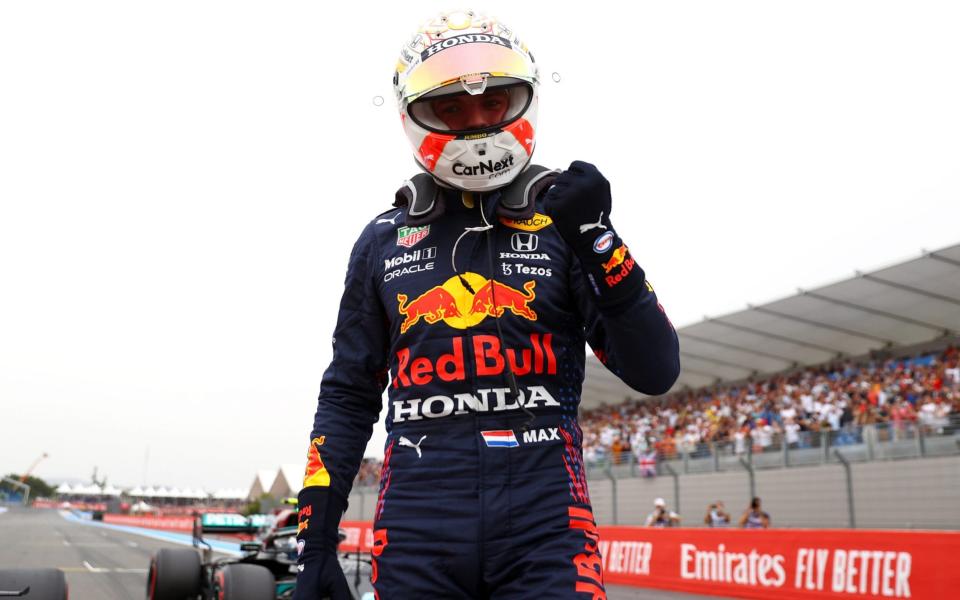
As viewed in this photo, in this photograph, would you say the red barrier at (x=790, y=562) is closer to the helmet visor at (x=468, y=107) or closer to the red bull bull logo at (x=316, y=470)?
the red bull bull logo at (x=316, y=470)

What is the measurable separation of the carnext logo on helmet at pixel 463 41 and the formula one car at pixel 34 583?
3.74 metres

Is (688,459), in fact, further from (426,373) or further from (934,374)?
(426,373)

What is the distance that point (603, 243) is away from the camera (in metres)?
1.79

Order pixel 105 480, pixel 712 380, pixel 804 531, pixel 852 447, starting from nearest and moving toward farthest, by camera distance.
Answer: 1. pixel 804 531
2. pixel 852 447
3. pixel 712 380
4. pixel 105 480

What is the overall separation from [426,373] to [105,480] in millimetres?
157000

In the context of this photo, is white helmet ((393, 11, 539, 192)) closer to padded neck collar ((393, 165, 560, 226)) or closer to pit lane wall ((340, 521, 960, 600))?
padded neck collar ((393, 165, 560, 226))

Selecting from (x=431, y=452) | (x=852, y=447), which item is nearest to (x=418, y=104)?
(x=431, y=452)

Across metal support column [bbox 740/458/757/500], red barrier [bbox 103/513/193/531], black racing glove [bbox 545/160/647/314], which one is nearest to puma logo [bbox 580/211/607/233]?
black racing glove [bbox 545/160/647/314]

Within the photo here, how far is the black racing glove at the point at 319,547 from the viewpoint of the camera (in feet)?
6.68

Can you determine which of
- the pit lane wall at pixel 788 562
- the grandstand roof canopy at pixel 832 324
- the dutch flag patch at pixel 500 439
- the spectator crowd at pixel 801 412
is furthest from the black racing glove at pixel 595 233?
the grandstand roof canopy at pixel 832 324

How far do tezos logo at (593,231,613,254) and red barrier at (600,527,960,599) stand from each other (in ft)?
20.4

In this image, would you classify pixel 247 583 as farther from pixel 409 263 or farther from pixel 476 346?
pixel 476 346

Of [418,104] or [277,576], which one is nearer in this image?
[418,104]

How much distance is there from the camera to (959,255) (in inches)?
583
